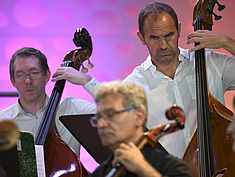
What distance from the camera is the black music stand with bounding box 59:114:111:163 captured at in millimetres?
2105

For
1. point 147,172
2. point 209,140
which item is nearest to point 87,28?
point 209,140

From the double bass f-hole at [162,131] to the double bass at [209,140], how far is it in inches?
31.3

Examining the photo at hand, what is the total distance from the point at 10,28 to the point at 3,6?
12cm

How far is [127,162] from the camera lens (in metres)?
1.38

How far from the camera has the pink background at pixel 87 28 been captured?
11.2 feet

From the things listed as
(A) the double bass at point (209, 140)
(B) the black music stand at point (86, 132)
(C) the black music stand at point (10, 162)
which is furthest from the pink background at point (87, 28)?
(C) the black music stand at point (10, 162)

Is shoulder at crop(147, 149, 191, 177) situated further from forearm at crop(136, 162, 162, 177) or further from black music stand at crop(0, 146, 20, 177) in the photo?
black music stand at crop(0, 146, 20, 177)

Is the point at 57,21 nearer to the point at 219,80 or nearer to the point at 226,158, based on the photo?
the point at 219,80

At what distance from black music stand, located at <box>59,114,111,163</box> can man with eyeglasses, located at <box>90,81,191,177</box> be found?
0.64 metres

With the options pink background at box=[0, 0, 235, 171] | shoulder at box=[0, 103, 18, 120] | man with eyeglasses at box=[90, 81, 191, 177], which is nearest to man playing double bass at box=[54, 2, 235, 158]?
shoulder at box=[0, 103, 18, 120]

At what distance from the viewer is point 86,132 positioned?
2.12 metres

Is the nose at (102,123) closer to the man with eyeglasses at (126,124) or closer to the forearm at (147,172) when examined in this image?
the man with eyeglasses at (126,124)

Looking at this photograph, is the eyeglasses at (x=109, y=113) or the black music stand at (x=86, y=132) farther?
the black music stand at (x=86, y=132)

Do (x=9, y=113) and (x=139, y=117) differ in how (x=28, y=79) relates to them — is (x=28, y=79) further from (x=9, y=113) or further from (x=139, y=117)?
(x=139, y=117)
